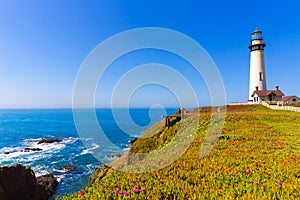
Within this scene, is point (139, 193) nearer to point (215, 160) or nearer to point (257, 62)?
point (215, 160)

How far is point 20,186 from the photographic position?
1841cm

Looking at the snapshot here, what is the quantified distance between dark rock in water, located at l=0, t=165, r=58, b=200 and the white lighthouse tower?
4641 centimetres

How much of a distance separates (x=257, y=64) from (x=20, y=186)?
50844 mm

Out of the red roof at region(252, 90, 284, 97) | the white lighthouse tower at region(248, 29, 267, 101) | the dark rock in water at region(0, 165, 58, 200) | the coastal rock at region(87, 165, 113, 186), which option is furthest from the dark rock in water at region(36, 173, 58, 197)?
the white lighthouse tower at region(248, 29, 267, 101)

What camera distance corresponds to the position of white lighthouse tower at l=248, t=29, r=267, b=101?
4672cm

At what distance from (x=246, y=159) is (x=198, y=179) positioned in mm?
3075

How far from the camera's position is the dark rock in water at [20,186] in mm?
17484

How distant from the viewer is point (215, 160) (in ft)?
24.9

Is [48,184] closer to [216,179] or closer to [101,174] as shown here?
[101,174]

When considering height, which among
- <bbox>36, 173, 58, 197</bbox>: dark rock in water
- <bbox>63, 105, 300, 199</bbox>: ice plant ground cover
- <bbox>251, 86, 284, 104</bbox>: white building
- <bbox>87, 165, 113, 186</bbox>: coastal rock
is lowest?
<bbox>36, 173, 58, 197</bbox>: dark rock in water

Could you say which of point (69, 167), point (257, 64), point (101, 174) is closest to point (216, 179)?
point (101, 174)

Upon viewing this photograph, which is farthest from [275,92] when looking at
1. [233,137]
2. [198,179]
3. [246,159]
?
[198,179]

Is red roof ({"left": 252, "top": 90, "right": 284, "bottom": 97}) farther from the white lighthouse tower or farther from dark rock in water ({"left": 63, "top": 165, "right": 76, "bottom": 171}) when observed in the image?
dark rock in water ({"left": 63, "top": 165, "right": 76, "bottom": 171})

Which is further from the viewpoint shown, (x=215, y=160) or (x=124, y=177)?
(x=215, y=160)
